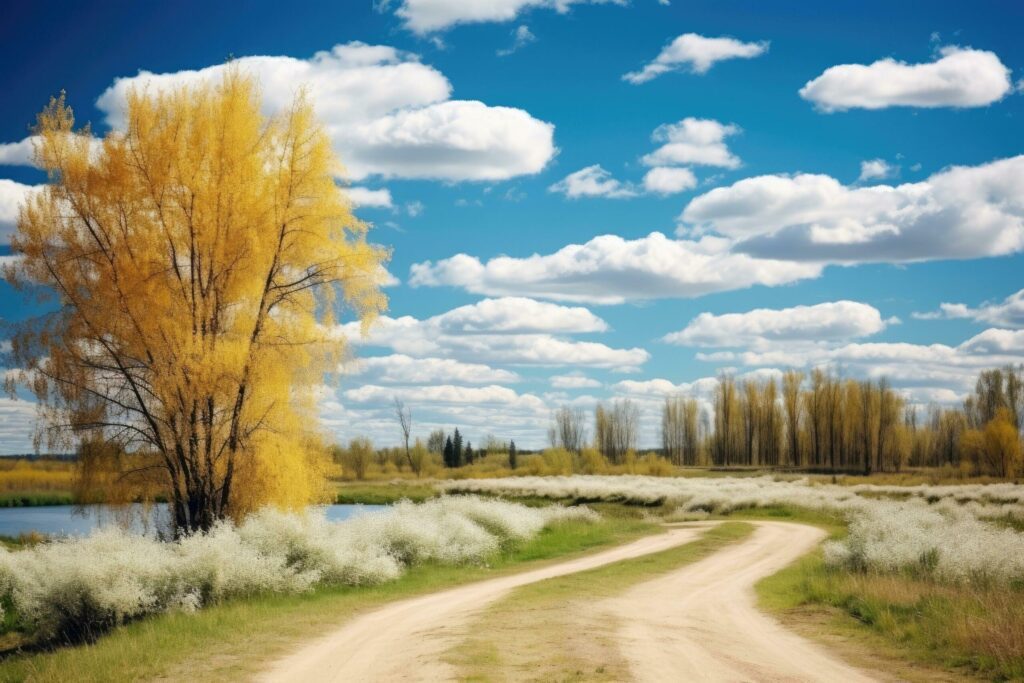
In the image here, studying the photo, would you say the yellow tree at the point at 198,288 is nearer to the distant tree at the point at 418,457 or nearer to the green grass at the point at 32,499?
the green grass at the point at 32,499

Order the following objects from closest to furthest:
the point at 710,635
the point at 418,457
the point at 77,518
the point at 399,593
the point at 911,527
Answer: the point at 710,635 < the point at 399,593 < the point at 911,527 < the point at 77,518 < the point at 418,457

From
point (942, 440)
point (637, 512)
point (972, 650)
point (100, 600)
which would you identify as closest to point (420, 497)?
point (637, 512)

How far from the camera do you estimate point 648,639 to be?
12.2 m

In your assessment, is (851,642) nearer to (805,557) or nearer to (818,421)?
(805,557)

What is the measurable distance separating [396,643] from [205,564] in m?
5.79

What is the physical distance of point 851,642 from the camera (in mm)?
13047

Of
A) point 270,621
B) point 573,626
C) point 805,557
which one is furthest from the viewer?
point 805,557

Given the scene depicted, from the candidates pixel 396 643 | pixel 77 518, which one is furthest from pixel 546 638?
pixel 77 518

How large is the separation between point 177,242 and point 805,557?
1943 centimetres

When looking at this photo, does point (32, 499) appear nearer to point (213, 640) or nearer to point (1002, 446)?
point (213, 640)

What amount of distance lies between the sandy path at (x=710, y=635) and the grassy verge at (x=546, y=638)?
0.38 metres

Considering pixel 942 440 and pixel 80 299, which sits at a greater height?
pixel 80 299

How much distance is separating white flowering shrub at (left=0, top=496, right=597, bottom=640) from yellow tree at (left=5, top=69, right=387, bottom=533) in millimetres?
2362

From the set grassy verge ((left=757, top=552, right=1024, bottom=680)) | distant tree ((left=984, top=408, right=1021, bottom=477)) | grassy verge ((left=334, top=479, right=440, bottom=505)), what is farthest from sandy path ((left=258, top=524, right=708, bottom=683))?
distant tree ((left=984, top=408, right=1021, bottom=477))
